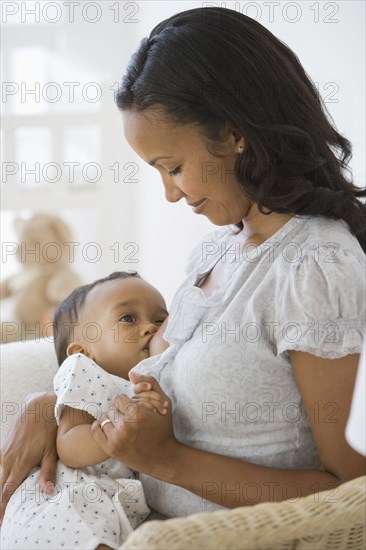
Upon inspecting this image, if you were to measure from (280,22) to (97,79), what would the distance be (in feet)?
4.91

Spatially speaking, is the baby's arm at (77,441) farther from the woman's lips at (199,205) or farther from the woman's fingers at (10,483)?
the woman's lips at (199,205)

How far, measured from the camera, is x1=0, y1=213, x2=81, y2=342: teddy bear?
346 centimetres

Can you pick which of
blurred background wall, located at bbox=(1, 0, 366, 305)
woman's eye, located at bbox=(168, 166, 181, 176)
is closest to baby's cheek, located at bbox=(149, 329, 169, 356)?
woman's eye, located at bbox=(168, 166, 181, 176)

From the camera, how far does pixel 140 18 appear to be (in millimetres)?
3637

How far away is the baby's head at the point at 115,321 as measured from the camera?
1670 millimetres

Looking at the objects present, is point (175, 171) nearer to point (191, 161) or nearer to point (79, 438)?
point (191, 161)

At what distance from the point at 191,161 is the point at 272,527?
66 cm

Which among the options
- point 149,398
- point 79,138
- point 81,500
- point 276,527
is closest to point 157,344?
point 149,398

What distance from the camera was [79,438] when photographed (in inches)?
58.2

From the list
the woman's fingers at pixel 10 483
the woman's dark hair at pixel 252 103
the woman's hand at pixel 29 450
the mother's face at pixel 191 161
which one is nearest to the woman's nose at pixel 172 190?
the mother's face at pixel 191 161

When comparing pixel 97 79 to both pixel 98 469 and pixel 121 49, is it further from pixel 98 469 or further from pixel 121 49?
pixel 98 469

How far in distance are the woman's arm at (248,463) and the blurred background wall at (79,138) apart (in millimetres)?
2043

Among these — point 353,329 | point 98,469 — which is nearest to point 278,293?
point 353,329

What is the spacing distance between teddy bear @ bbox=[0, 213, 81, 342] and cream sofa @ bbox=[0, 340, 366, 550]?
248 cm
